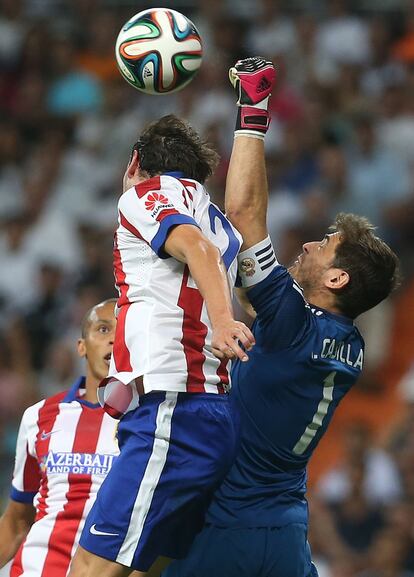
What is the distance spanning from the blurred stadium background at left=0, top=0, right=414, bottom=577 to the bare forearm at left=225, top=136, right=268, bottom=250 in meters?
4.11

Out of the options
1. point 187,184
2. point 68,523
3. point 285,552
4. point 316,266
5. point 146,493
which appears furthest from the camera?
point 68,523

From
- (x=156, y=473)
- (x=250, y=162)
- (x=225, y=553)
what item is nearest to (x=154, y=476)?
(x=156, y=473)

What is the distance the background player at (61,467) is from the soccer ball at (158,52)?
3.65 feet

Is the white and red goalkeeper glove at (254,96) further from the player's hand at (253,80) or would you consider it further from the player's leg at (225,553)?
the player's leg at (225,553)

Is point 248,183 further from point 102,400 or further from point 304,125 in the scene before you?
point 304,125

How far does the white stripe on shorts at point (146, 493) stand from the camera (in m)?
3.92

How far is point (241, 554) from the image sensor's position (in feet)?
14.6

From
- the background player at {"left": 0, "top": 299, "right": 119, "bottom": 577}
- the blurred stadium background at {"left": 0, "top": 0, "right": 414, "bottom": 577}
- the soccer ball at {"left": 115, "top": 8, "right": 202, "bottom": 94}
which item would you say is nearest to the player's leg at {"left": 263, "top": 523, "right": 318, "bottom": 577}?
the background player at {"left": 0, "top": 299, "right": 119, "bottom": 577}

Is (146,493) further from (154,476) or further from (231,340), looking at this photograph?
(231,340)

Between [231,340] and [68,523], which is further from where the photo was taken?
[68,523]

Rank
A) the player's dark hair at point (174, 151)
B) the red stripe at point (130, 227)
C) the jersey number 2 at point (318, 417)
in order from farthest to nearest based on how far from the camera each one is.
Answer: the jersey number 2 at point (318, 417) → the player's dark hair at point (174, 151) → the red stripe at point (130, 227)

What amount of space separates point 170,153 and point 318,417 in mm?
1181

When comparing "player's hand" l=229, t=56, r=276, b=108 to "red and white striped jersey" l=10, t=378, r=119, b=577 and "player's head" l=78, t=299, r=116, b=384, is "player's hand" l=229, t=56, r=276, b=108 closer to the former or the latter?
"player's head" l=78, t=299, r=116, b=384

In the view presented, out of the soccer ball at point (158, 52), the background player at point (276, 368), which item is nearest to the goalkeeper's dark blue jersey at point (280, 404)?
the background player at point (276, 368)
